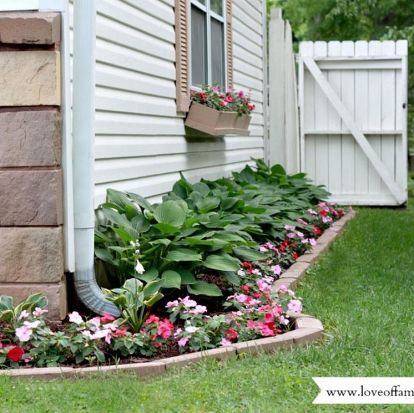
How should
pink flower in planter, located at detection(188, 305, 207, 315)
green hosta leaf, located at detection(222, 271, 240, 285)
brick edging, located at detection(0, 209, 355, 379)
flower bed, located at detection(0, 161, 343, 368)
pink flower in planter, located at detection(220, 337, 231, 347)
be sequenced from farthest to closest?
green hosta leaf, located at detection(222, 271, 240, 285)
pink flower in planter, located at detection(188, 305, 207, 315)
pink flower in planter, located at detection(220, 337, 231, 347)
flower bed, located at detection(0, 161, 343, 368)
brick edging, located at detection(0, 209, 355, 379)

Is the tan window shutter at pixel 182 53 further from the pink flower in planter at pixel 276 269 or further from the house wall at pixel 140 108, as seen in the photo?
the pink flower in planter at pixel 276 269

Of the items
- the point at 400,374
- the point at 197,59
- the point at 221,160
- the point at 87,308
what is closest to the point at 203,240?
the point at 87,308

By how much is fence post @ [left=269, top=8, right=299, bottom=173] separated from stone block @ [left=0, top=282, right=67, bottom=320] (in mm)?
7005

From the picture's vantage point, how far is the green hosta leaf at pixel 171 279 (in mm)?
4910

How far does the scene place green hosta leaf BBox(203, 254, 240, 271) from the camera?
205 inches

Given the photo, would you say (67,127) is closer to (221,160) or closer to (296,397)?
(296,397)

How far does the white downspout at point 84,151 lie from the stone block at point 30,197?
13 cm

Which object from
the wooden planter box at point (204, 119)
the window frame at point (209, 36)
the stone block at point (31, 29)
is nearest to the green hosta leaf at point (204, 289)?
the stone block at point (31, 29)

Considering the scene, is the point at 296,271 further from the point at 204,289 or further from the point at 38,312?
the point at 38,312

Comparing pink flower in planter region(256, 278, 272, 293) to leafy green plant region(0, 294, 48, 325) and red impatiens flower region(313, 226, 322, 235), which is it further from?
red impatiens flower region(313, 226, 322, 235)

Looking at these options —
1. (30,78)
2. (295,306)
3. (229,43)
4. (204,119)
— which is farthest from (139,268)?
(229,43)

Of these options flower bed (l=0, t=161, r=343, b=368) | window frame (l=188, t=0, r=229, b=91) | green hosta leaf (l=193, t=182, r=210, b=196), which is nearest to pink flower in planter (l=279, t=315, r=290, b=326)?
flower bed (l=0, t=161, r=343, b=368)

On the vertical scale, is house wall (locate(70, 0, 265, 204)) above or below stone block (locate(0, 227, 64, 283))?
above

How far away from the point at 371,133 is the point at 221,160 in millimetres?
3272
